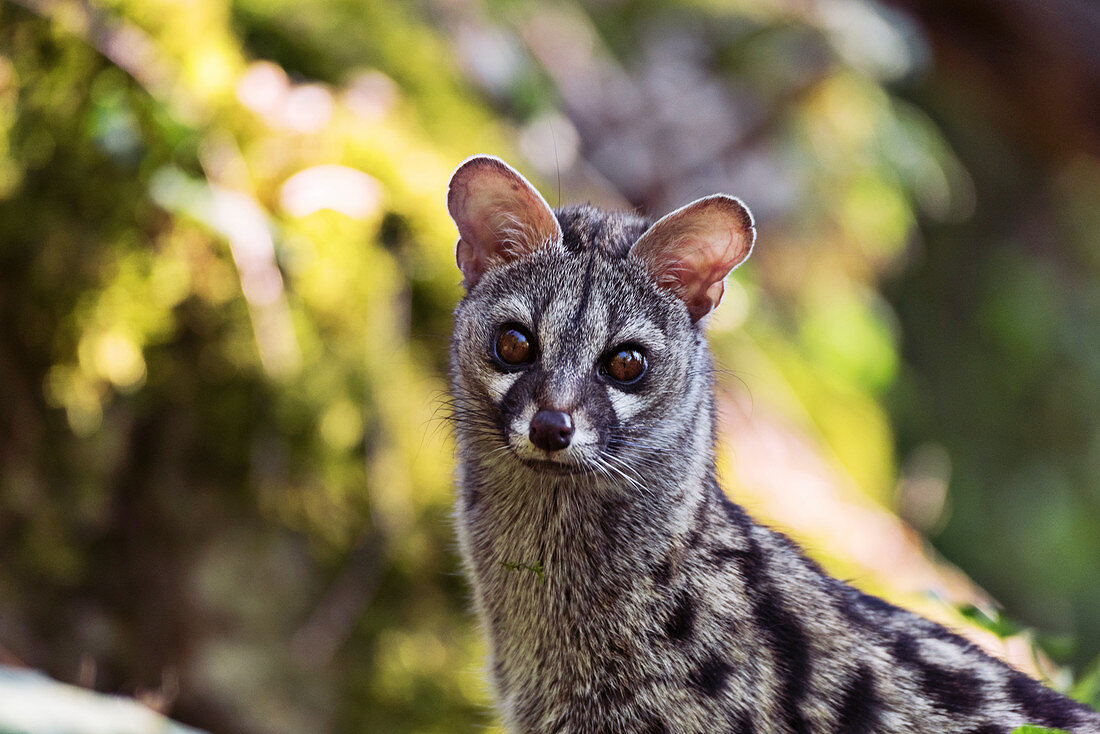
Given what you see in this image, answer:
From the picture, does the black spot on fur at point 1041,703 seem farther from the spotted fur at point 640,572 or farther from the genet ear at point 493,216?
the genet ear at point 493,216

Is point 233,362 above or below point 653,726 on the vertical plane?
above

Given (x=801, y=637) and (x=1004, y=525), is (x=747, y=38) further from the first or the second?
(x=801, y=637)

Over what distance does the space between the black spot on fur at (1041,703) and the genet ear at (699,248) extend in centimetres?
152

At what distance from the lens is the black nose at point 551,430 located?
2635 millimetres

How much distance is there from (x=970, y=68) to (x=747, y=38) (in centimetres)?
212

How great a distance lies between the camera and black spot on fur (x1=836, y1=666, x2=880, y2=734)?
2.74m

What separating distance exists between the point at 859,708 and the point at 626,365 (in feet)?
4.07

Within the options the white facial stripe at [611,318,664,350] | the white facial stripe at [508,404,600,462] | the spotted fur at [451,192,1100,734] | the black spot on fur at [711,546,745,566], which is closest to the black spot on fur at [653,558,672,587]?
the spotted fur at [451,192,1100,734]

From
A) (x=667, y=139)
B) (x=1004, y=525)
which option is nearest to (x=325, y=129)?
(x=667, y=139)

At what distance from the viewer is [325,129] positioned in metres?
4.52

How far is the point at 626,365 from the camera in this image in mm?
2955

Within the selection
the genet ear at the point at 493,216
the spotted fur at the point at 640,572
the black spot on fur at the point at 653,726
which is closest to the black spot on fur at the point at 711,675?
the spotted fur at the point at 640,572

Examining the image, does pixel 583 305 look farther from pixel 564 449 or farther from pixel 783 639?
pixel 783 639

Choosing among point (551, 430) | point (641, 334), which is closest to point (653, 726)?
point (551, 430)
